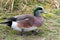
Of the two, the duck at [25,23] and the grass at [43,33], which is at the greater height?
the duck at [25,23]

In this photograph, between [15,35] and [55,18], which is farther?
[55,18]

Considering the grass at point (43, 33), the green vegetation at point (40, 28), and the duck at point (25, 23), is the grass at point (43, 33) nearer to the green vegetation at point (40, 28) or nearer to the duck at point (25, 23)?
the green vegetation at point (40, 28)

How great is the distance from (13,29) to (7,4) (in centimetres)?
158

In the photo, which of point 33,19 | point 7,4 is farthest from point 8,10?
point 33,19

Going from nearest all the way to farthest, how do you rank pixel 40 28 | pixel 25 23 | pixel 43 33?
pixel 25 23
pixel 43 33
pixel 40 28

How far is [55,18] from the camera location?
6957 mm

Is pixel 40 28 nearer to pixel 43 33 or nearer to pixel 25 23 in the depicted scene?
pixel 43 33

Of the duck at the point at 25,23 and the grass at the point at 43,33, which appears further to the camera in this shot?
the grass at the point at 43,33

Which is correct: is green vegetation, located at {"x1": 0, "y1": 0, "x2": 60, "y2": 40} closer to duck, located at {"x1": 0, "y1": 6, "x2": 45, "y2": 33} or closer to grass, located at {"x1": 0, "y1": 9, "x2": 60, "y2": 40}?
grass, located at {"x1": 0, "y1": 9, "x2": 60, "y2": 40}

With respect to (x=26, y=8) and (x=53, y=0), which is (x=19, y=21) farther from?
(x=53, y=0)

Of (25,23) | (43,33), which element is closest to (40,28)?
(43,33)

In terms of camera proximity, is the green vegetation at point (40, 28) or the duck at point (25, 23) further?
the green vegetation at point (40, 28)

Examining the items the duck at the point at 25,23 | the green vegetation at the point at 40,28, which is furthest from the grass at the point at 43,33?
the duck at the point at 25,23

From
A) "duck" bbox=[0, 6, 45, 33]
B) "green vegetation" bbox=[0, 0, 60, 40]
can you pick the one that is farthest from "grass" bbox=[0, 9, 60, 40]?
"duck" bbox=[0, 6, 45, 33]
